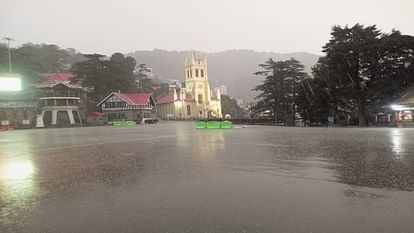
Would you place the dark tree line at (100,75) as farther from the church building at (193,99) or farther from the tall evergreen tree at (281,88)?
the tall evergreen tree at (281,88)

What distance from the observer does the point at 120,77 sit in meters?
75.8

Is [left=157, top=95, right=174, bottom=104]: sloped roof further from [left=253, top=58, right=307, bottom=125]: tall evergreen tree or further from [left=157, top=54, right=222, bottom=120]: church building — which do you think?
[left=253, top=58, right=307, bottom=125]: tall evergreen tree

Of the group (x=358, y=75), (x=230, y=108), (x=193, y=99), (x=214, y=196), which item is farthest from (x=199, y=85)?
(x=214, y=196)

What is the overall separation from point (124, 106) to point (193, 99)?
2773 cm

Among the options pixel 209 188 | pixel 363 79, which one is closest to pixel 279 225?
pixel 209 188

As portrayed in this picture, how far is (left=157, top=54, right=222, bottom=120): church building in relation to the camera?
9062cm

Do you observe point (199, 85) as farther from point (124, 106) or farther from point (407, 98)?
point (407, 98)

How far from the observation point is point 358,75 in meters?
36.5

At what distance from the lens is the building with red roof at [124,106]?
70750 mm

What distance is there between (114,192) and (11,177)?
12.8 ft

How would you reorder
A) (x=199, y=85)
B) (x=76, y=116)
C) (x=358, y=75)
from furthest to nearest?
(x=199, y=85) < (x=76, y=116) < (x=358, y=75)

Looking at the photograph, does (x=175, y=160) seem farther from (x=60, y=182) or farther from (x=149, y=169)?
(x=60, y=182)

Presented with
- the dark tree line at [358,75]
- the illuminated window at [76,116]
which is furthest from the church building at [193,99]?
the dark tree line at [358,75]

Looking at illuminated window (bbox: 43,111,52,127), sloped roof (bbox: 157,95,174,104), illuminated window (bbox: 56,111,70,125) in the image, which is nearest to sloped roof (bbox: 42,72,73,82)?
illuminated window (bbox: 56,111,70,125)
